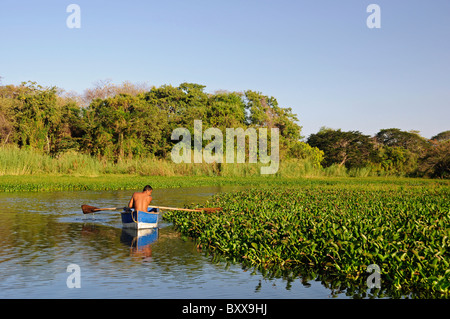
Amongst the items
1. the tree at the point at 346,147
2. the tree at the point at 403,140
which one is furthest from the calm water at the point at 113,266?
the tree at the point at 403,140

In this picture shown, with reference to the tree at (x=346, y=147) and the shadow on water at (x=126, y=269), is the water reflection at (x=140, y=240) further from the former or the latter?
the tree at (x=346, y=147)

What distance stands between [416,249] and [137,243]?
23.0 feet

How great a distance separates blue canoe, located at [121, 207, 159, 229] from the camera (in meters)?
15.1

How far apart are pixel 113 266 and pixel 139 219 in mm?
4195

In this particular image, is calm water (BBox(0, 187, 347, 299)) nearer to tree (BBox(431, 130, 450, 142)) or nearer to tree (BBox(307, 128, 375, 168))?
tree (BBox(307, 128, 375, 168))

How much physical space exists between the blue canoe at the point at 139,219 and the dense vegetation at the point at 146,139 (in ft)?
72.5

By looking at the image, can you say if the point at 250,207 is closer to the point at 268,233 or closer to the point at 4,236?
the point at 268,233

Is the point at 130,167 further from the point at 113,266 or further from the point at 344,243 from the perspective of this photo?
the point at 344,243

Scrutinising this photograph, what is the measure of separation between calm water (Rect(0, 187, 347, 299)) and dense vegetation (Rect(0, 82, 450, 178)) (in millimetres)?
21812

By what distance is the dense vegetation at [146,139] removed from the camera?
40.7 metres

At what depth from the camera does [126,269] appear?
10602mm

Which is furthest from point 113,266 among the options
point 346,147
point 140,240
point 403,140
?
point 403,140

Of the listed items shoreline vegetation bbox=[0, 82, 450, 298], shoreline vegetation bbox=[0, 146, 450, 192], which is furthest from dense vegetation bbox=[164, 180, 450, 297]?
shoreline vegetation bbox=[0, 146, 450, 192]
